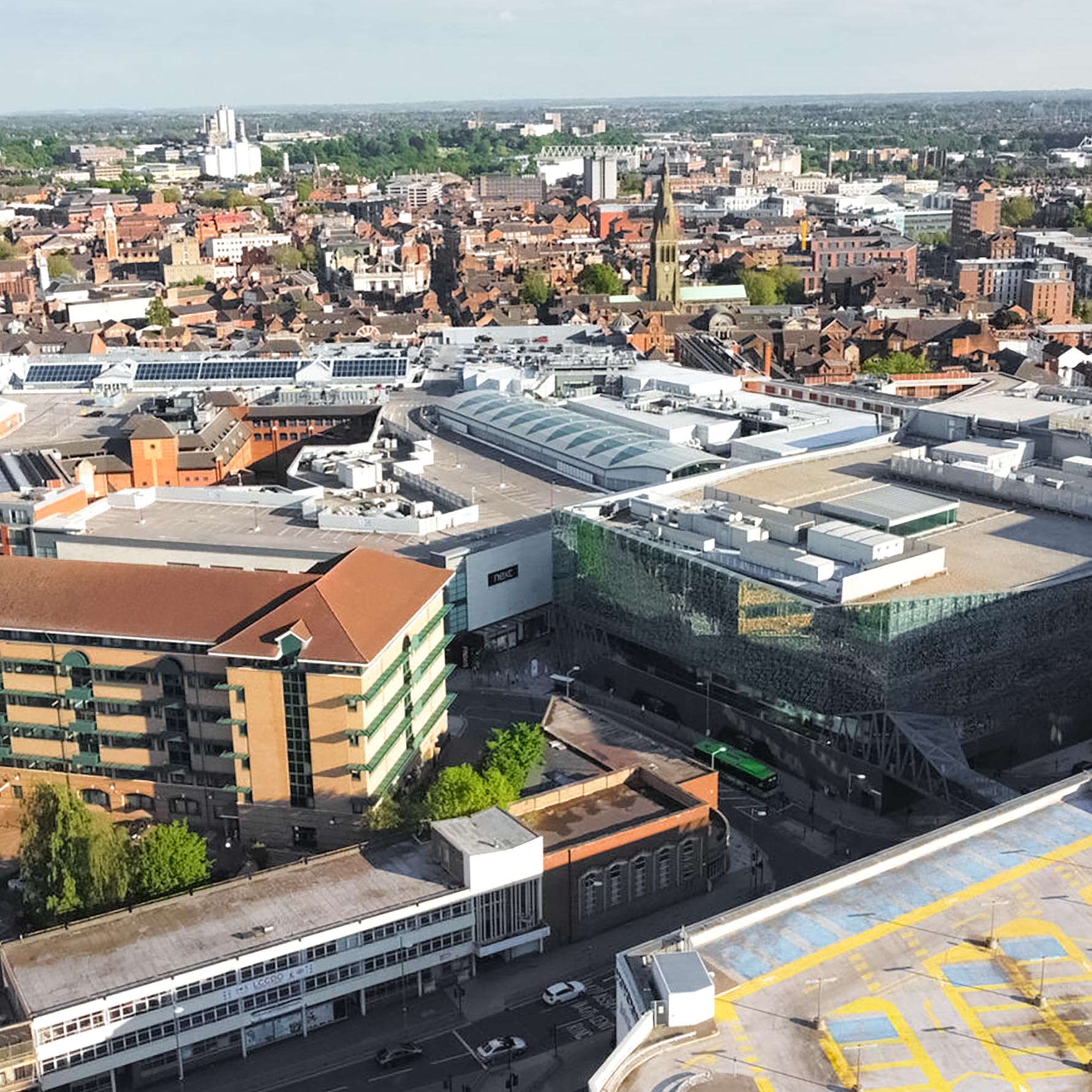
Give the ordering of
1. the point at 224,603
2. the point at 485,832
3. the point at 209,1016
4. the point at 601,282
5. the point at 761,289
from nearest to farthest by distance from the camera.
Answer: the point at 209,1016 → the point at 485,832 → the point at 224,603 → the point at 761,289 → the point at 601,282

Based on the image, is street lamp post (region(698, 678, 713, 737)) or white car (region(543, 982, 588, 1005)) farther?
street lamp post (region(698, 678, 713, 737))

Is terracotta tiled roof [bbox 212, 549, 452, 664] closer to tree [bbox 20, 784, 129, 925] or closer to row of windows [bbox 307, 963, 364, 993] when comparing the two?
tree [bbox 20, 784, 129, 925]

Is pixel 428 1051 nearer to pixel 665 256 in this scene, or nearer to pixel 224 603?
pixel 224 603

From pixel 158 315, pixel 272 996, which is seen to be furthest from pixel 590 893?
A: pixel 158 315

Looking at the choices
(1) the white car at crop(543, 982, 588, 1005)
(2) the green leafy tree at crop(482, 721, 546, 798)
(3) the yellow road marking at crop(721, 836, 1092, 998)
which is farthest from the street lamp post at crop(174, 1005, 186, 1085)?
(3) the yellow road marking at crop(721, 836, 1092, 998)

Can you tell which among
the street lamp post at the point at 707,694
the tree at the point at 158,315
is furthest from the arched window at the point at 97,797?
the tree at the point at 158,315

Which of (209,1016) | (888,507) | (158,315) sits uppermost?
(888,507)

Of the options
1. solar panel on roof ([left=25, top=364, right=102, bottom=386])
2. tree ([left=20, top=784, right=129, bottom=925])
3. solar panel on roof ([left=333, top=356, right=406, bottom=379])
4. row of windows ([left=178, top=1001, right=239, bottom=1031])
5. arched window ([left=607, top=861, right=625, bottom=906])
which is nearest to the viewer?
row of windows ([left=178, top=1001, right=239, bottom=1031])
